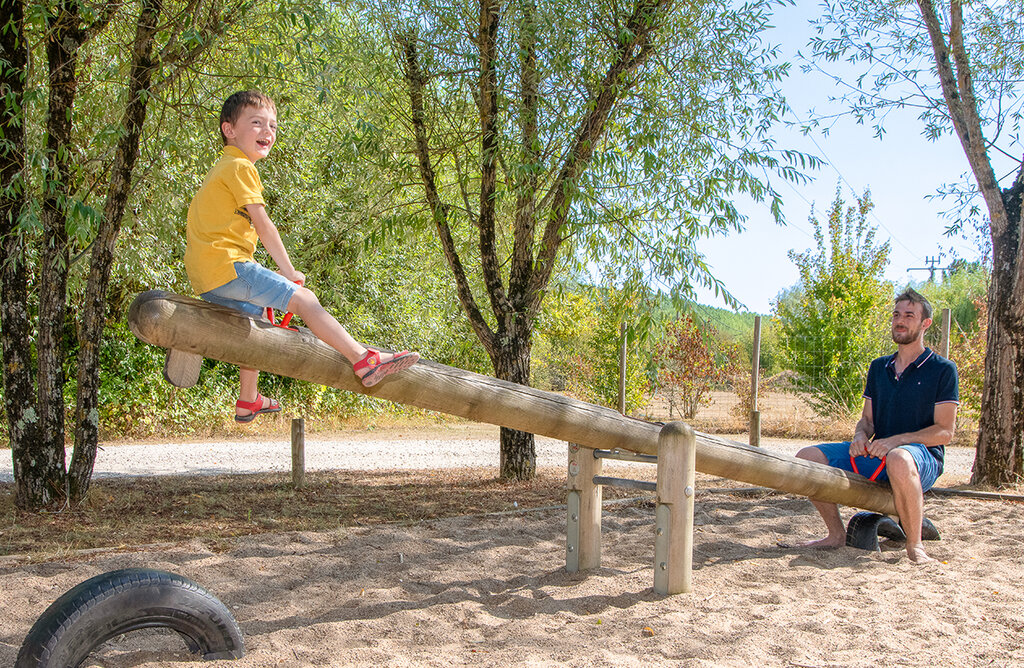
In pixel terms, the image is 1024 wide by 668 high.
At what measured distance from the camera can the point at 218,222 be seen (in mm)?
2939

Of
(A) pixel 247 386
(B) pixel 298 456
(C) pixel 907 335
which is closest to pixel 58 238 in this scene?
(B) pixel 298 456

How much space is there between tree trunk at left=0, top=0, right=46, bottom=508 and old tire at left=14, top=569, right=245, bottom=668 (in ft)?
12.2

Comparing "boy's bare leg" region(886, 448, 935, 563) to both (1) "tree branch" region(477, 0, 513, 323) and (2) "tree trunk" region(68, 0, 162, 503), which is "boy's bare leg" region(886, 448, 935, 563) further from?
(2) "tree trunk" region(68, 0, 162, 503)

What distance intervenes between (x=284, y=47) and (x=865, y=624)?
540cm

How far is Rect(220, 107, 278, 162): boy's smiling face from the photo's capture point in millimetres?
3090

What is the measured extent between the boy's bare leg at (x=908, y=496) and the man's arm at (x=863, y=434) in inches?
10.8

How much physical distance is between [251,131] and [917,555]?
14.3 feet

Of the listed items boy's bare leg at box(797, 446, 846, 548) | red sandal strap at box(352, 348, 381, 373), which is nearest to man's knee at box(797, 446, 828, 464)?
boy's bare leg at box(797, 446, 846, 548)

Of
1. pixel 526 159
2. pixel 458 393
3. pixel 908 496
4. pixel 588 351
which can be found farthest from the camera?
pixel 588 351

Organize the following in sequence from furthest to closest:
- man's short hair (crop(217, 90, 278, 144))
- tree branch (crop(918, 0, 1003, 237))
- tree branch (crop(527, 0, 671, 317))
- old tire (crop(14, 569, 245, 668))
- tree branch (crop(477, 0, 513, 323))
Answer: tree branch (crop(918, 0, 1003, 237)) → tree branch (crop(477, 0, 513, 323)) → tree branch (crop(527, 0, 671, 317)) → man's short hair (crop(217, 90, 278, 144)) → old tire (crop(14, 569, 245, 668))

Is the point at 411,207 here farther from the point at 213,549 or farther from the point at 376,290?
the point at 376,290

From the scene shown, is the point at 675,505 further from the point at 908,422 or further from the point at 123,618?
the point at 123,618

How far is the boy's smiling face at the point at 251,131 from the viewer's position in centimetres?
309

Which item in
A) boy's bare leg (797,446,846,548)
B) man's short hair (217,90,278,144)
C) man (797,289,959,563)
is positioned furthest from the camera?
boy's bare leg (797,446,846,548)
